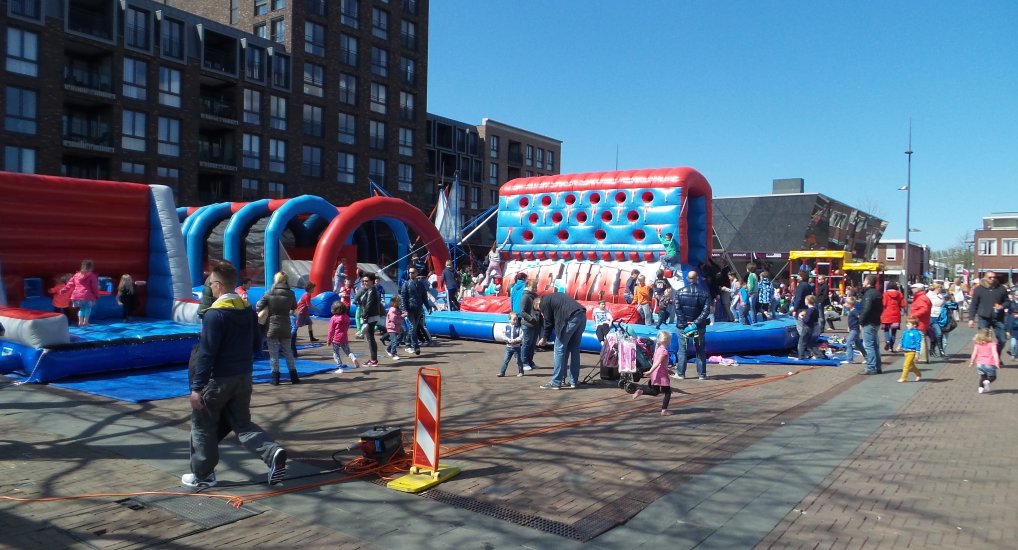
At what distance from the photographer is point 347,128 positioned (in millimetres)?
43875

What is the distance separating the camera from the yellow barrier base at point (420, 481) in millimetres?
5352

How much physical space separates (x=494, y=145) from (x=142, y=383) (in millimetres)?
53481

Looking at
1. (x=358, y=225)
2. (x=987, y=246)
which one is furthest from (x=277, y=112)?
(x=987, y=246)

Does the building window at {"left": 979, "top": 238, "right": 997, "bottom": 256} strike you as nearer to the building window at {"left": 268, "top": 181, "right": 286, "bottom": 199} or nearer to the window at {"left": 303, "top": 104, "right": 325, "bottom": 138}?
the window at {"left": 303, "top": 104, "right": 325, "bottom": 138}

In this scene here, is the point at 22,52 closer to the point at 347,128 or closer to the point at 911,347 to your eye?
the point at 347,128

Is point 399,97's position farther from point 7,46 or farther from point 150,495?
point 150,495

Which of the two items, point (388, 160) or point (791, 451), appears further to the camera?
point (388, 160)

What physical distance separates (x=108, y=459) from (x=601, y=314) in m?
7.77

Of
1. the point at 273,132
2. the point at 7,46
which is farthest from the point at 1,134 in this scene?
the point at 273,132

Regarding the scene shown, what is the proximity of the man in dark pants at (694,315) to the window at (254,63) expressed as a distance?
33.5 m

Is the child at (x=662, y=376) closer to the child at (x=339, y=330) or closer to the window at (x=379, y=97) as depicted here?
the child at (x=339, y=330)

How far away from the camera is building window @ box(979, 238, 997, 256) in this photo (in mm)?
63922

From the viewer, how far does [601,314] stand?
11984mm

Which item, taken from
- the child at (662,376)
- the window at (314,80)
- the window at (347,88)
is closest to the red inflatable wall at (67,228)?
the child at (662,376)
